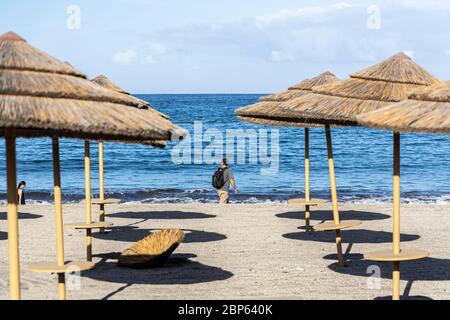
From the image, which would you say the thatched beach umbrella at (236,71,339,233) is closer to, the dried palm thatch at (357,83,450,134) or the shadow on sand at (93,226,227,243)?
the shadow on sand at (93,226,227,243)

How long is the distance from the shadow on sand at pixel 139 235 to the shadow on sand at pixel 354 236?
1.25 meters

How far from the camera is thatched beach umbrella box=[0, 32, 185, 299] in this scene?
270 inches

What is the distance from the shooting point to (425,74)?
1097cm

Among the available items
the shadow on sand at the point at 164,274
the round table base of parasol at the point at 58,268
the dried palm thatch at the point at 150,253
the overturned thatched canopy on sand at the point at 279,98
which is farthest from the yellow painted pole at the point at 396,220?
the overturned thatched canopy on sand at the point at 279,98

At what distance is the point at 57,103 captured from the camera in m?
7.11

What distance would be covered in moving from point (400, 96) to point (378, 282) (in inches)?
89.9

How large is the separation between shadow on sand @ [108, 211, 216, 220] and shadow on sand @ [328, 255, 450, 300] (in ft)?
17.7

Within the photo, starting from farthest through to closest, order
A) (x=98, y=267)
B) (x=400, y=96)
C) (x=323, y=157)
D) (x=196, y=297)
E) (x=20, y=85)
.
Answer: (x=323, y=157)
(x=98, y=267)
(x=400, y=96)
(x=196, y=297)
(x=20, y=85)

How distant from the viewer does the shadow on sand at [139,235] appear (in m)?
14.4

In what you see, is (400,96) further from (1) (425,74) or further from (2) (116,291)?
(2) (116,291)

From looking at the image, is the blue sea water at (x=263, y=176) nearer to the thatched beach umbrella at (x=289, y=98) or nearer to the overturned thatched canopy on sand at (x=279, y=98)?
the thatched beach umbrella at (x=289, y=98)
